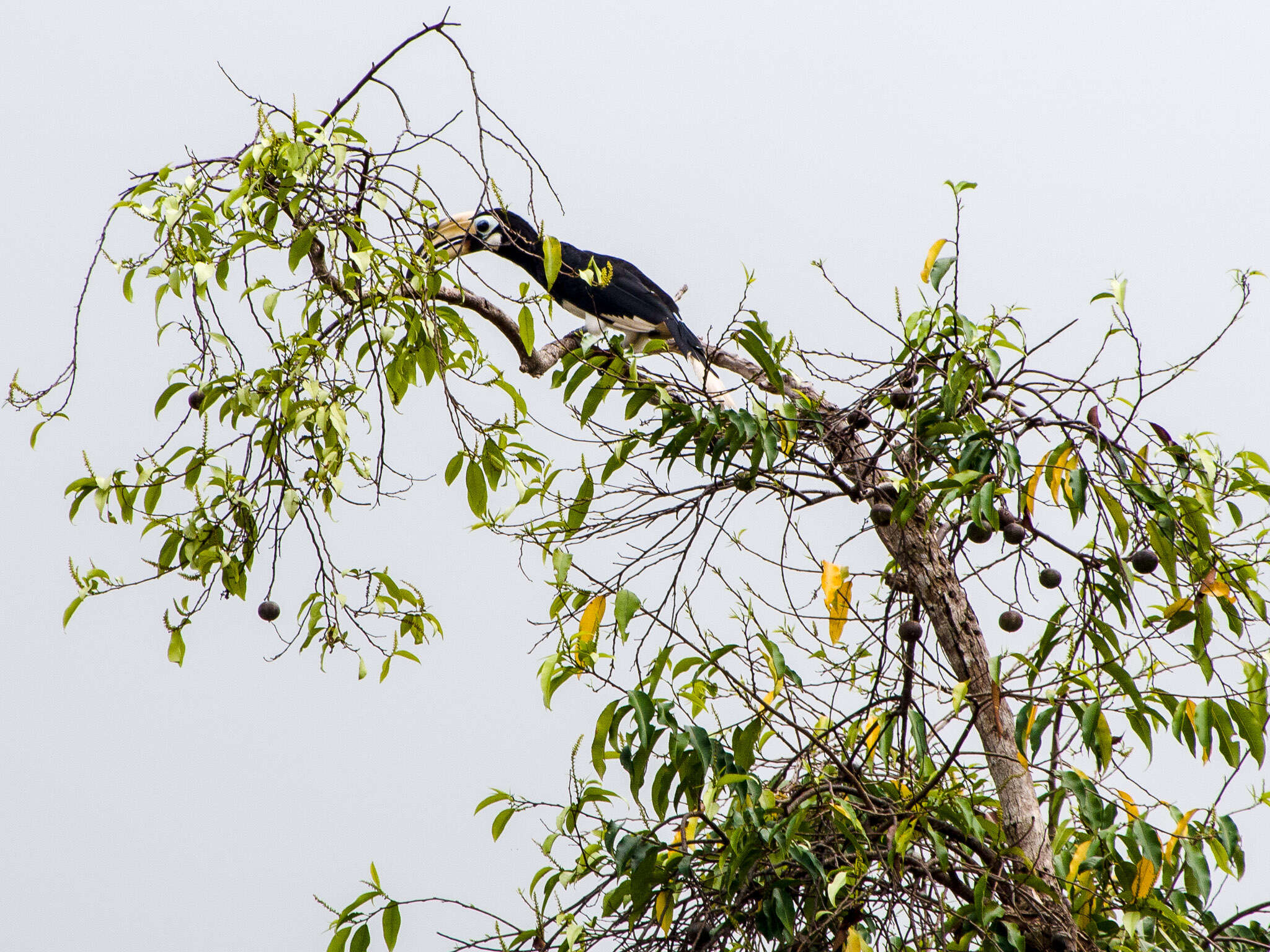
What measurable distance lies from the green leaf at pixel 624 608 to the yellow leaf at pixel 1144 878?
0.53m

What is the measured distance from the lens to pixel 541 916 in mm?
1239

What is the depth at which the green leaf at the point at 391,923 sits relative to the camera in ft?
4.17

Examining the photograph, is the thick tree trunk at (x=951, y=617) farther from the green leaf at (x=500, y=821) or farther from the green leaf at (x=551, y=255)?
the green leaf at (x=500, y=821)

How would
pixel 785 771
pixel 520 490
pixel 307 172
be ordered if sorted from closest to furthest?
pixel 307 172
pixel 785 771
pixel 520 490

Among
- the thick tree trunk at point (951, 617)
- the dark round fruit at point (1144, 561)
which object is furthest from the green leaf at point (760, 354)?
the dark round fruit at point (1144, 561)

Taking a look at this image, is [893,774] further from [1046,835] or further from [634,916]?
[634,916]

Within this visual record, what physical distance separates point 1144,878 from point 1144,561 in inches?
11.9

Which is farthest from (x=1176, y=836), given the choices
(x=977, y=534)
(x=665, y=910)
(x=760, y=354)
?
(x=760, y=354)

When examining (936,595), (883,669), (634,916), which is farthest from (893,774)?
(634,916)

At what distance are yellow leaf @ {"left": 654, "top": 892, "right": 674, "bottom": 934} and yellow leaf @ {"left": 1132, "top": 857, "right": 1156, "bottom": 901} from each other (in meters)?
0.46

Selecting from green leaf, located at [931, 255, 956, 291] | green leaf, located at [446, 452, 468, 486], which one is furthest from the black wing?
green leaf, located at [931, 255, 956, 291]

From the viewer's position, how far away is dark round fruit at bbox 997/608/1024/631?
4.43 feet

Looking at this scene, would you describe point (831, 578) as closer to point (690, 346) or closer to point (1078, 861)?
point (1078, 861)

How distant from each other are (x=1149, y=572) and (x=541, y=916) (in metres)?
0.72
